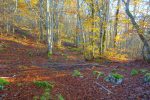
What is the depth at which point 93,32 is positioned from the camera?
20156 millimetres

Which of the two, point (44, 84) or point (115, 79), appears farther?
point (115, 79)

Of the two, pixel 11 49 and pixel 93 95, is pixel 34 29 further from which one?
pixel 93 95

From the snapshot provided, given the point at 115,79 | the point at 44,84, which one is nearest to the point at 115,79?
the point at 115,79

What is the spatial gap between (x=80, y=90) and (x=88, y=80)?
5.33 ft

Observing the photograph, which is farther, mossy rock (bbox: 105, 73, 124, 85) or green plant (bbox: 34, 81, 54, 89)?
mossy rock (bbox: 105, 73, 124, 85)

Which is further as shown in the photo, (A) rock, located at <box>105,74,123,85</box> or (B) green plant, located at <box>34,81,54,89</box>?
(A) rock, located at <box>105,74,123,85</box>

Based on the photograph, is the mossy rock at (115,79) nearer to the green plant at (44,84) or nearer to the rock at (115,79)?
the rock at (115,79)

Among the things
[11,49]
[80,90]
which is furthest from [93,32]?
[80,90]

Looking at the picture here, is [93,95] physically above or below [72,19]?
below

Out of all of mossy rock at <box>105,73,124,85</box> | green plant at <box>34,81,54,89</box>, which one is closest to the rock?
mossy rock at <box>105,73,124,85</box>

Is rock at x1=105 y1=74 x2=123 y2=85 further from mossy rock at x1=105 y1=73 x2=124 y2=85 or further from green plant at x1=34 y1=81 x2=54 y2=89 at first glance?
green plant at x1=34 y1=81 x2=54 y2=89

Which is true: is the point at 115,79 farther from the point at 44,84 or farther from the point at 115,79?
the point at 44,84

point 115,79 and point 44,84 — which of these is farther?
point 115,79

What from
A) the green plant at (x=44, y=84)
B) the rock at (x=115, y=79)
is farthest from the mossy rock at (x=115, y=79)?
the green plant at (x=44, y=84)
